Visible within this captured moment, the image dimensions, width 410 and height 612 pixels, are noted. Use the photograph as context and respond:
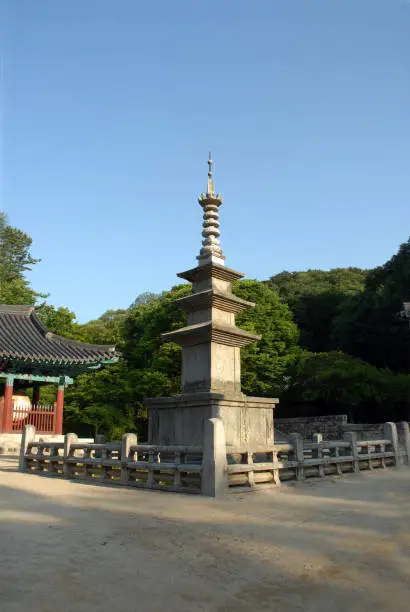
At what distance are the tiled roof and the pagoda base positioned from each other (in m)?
10.0

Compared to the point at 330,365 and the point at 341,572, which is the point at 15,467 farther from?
the point at 330,365

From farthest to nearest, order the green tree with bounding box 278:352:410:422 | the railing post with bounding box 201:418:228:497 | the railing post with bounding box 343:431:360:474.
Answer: the green tree with bounding box 278:352:410:422, the railing post with bounding box 343:431:360:474, the railing post with bounding box 201:418:228:497

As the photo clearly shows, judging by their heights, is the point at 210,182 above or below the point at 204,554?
above

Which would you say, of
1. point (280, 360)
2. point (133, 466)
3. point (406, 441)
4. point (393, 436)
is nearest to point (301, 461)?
point (133, 466)

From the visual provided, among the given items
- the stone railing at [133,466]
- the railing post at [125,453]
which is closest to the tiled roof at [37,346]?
the stone railing at [133,466]

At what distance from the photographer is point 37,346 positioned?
71.7 feet

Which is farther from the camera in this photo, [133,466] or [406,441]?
[406,441]

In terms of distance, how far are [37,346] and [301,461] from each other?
47.9 ft

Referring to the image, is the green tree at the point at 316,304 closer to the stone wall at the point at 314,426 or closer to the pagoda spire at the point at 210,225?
the stone wall at the point at 314,426

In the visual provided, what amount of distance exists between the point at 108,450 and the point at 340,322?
1173 inches

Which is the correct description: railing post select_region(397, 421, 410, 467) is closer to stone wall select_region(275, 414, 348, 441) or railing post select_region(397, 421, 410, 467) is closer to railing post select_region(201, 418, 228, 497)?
stone wall select_region(275, 414, 348, 441)

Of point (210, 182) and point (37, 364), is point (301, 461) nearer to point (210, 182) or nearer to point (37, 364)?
point (210, 182)

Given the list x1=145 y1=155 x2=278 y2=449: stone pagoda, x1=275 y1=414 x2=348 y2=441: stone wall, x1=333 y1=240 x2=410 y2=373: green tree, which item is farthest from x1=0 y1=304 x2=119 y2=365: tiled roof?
x1=333 y1=240 x2=410 y2=373: green tree

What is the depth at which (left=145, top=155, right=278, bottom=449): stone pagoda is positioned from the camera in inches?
435
